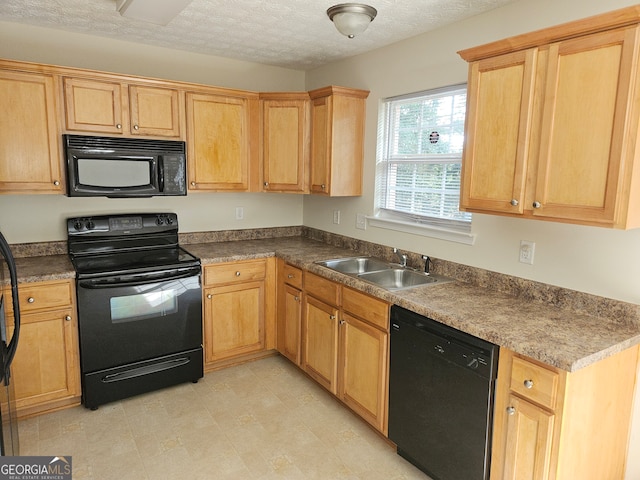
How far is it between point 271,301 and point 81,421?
1.48 meters

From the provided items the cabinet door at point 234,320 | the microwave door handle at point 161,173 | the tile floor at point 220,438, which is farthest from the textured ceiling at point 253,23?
the tile floor at point 220,438

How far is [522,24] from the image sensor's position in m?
2.28

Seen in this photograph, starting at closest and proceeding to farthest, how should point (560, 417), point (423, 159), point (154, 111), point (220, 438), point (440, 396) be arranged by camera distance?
point (560, 417) < point (440, 396) < point (220, 438) < point (423, 159) < point (154, 111)

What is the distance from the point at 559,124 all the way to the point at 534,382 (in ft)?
3.40

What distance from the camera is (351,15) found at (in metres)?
2.28

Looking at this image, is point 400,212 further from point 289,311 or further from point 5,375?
point 5,375

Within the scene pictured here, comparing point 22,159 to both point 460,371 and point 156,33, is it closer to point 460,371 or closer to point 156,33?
point 156,33

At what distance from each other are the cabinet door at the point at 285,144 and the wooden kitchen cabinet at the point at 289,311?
0.68 metres

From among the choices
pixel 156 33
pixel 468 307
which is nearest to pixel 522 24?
pixel 468 307

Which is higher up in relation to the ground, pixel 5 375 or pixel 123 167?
pixel 123 167

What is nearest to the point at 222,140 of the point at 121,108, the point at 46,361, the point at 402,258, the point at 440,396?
the point at 121,108

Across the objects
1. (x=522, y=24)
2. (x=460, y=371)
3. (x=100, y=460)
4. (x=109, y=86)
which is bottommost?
(x=100, y=460)

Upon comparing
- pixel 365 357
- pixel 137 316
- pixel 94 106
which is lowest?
pixel 365 357
